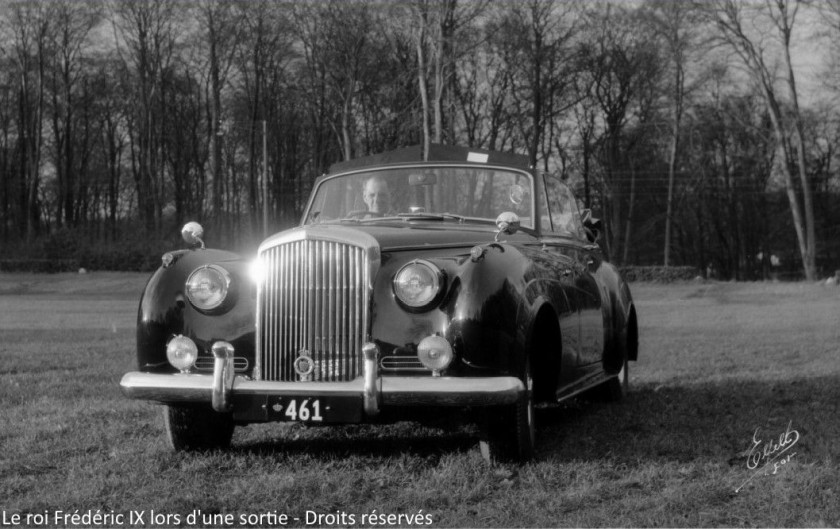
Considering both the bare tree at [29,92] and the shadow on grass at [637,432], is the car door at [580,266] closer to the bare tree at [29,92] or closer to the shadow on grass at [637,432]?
the shadow on grass at [637,432]

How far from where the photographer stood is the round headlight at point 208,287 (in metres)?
5.29

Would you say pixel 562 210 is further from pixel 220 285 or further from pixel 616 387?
pixel 220 285

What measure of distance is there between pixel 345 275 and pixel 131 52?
45.3m

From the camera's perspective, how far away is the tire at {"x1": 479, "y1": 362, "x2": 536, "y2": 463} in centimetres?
495

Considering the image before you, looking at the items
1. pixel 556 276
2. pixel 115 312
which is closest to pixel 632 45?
pixel 115 312

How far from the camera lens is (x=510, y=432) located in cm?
500

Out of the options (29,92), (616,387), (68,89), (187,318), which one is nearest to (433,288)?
(187,318)

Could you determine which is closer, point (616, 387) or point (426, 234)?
point (426, 234)

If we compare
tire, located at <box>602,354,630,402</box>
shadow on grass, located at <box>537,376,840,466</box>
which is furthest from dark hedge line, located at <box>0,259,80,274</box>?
tire, located at <box>602,354,630,402</box>

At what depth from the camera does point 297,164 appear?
166 feet

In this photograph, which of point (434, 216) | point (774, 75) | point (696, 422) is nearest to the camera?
point (434, 216)

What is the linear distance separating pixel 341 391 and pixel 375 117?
40.4 metres

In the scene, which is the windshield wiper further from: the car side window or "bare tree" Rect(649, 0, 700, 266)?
"bare tree" Rect(649, 0, 700, 266)

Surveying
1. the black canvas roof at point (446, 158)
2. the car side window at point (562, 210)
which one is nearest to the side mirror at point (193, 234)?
the black canvas roof at point (446, 158)
